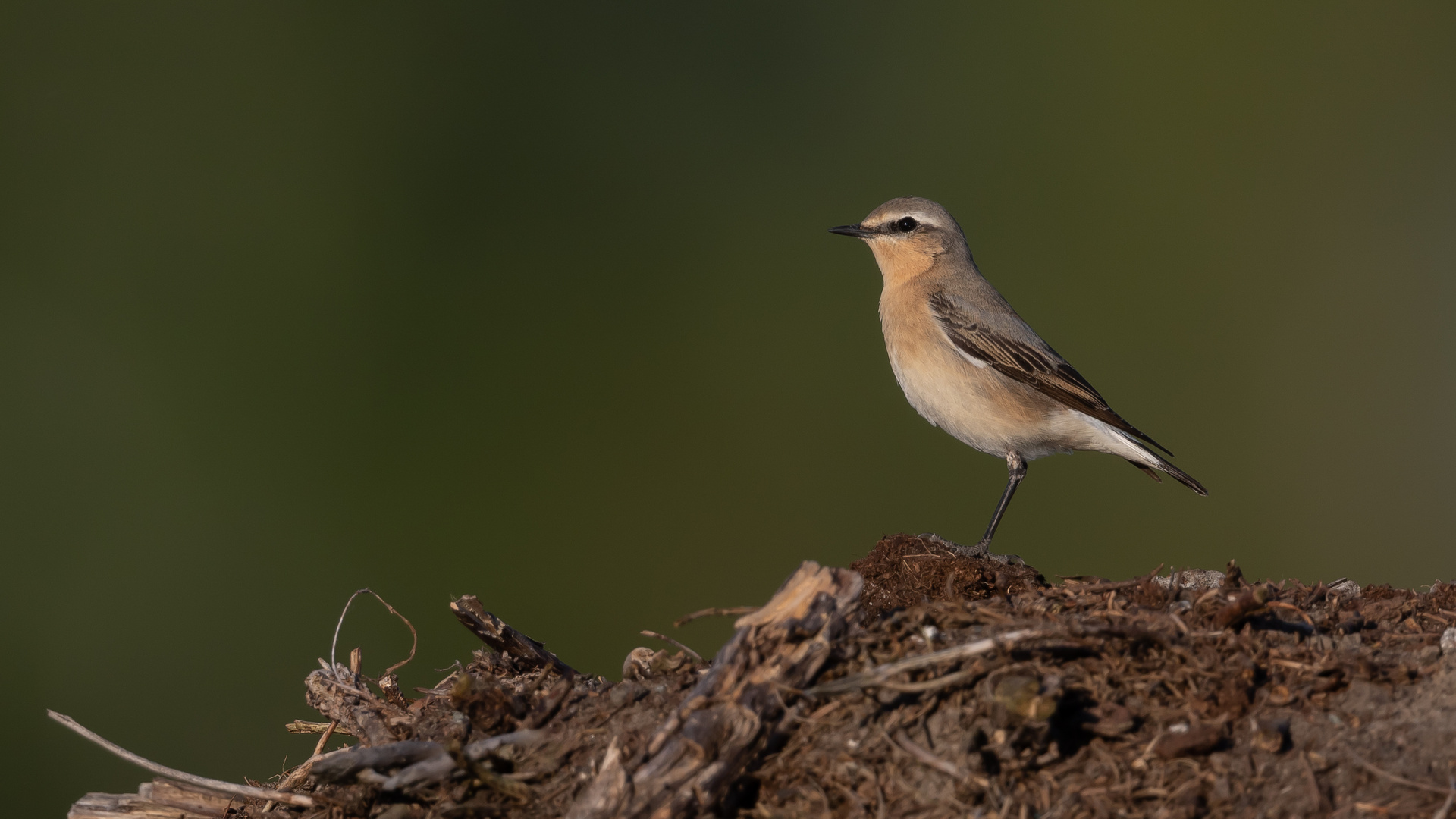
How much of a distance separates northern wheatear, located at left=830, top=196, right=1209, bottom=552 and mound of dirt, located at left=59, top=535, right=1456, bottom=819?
385 centimetres

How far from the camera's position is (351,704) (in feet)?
15.3

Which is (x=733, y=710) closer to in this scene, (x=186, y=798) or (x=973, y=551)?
(x=186, y=798)

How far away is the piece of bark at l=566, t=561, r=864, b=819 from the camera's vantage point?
318cm

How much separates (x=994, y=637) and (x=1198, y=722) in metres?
0.73

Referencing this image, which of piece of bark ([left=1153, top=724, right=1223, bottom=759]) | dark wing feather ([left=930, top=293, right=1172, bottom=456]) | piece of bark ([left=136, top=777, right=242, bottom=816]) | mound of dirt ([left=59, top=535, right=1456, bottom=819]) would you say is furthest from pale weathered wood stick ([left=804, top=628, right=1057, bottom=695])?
dark wing feather ([left=930, top=293, right=1172, bottom=456])

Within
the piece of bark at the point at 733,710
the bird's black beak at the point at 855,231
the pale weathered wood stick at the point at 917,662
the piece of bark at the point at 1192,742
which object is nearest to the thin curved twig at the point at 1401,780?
the piece of bark at the point at 1192,742

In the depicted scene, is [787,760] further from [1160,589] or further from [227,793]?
[227,793]

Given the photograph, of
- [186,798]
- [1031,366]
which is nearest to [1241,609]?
[186,798]

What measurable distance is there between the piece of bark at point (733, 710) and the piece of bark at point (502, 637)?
1.61 metres

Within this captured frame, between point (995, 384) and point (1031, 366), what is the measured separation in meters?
0.37

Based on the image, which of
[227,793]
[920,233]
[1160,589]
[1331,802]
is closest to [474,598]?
[227,793]

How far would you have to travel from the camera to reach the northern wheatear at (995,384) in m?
8.02

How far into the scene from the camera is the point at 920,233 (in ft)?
29.6

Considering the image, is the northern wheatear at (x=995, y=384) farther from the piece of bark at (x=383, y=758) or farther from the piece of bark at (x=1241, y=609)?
the piece of bark at (x=383, y=758)
